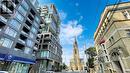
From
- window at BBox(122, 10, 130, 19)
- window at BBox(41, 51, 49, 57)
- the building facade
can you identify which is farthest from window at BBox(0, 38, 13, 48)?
the building facade

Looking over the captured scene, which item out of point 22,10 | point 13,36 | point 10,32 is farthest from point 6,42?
point 22,10

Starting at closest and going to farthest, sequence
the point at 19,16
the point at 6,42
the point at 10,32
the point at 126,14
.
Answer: the point at 126,14 < the point at 6,42 < the point at 10,32 < the point at 19,16

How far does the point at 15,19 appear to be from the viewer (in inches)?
1065

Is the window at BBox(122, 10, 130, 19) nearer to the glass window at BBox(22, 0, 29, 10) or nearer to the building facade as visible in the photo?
the glass window at BBox(22, 0, 29, 10)

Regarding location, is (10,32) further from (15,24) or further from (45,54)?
(45,54)

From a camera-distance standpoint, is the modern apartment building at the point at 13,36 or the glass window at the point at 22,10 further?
the glass window at the point at 22,10

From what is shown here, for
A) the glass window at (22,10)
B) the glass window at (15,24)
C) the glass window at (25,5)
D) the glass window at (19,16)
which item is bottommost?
the glass window at (15,24)

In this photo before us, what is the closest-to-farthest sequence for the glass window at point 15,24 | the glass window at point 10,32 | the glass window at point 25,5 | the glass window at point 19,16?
the glass window at point 10,32
the glass window at point 15,24
the glass window at point 19,16
the glass window at point 25,5

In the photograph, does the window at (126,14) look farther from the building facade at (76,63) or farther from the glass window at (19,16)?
the building facade at (76,63)

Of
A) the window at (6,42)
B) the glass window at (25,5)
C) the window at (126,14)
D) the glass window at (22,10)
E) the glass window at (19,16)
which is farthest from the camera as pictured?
the glass window at (25,5)

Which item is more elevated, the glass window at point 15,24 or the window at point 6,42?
the glass window at point 15,24

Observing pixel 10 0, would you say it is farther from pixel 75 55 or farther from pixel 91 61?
pixel 75 55

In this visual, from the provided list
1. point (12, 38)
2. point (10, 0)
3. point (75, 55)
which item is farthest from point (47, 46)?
point (75, 55)

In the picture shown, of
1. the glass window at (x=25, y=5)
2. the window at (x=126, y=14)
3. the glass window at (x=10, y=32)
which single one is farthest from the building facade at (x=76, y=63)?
the window at (x=126, y=14)
